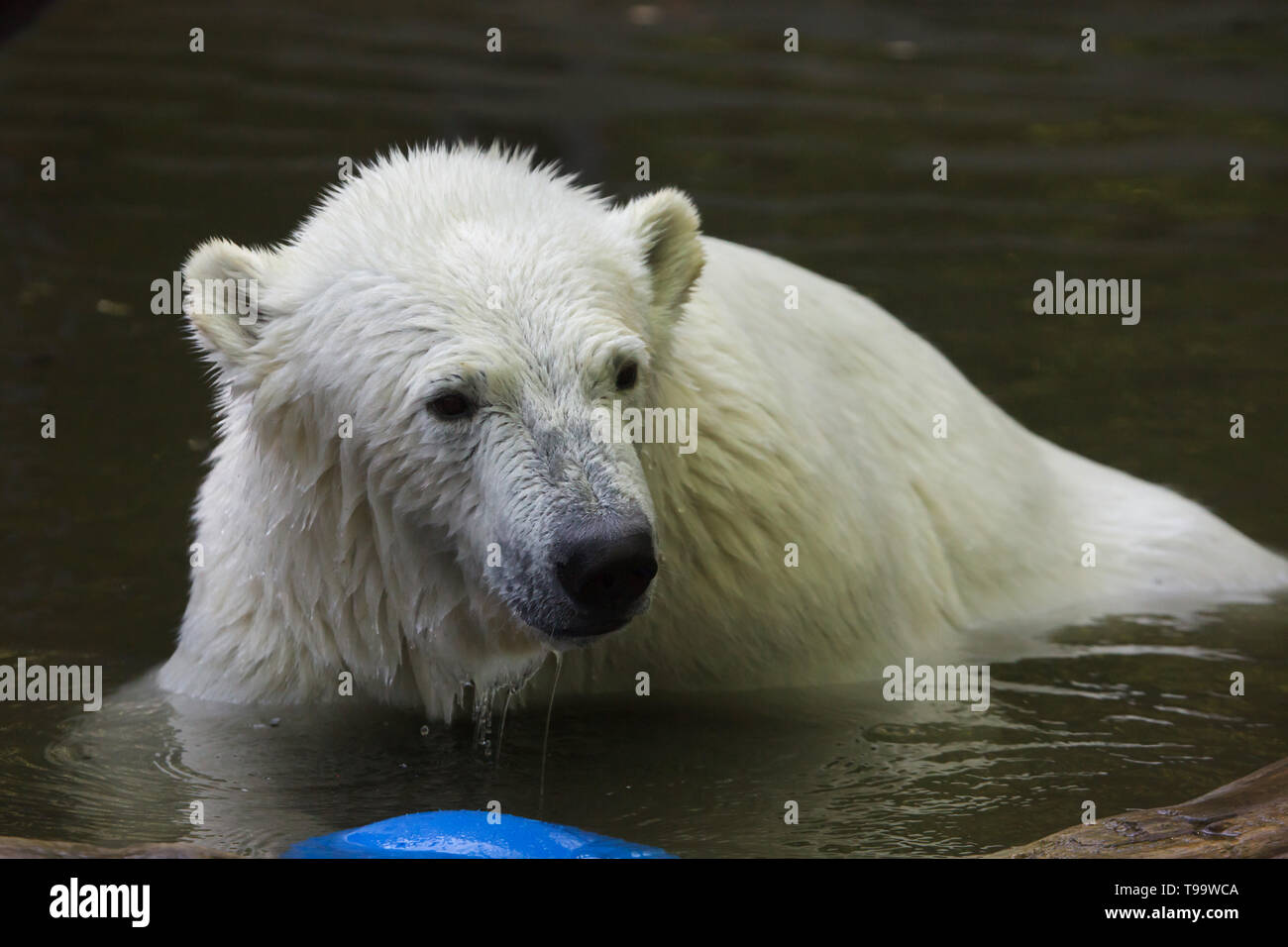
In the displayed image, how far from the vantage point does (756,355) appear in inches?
200

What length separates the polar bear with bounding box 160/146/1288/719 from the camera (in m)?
4.11

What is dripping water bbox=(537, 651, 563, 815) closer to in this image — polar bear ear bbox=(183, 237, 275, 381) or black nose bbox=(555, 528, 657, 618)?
black nose bbox=(555, 528, 657, 618)

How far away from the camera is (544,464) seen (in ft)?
13.2

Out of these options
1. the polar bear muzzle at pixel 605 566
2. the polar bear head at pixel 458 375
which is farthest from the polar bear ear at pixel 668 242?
the polar bear muzzle at pixel 605 566

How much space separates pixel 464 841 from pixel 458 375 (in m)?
1.00

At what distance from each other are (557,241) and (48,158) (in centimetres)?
862

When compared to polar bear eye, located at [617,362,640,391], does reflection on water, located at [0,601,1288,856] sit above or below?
below

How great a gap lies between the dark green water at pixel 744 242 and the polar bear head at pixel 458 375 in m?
0.75

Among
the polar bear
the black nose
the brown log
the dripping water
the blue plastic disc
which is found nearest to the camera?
the brown log

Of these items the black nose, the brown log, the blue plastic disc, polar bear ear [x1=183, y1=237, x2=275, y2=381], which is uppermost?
polar bear ear [x1=183, y1=237, x2=275, y2=381]

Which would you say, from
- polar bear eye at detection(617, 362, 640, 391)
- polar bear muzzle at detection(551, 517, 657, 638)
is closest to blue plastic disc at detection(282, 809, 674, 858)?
polar bear muzzle at detection(551, 517, 657, 638)

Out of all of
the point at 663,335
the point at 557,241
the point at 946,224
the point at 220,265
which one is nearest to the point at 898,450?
the point at 663,335

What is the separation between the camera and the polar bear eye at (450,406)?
4.15 m

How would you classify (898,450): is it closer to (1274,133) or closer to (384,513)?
(384,513)
